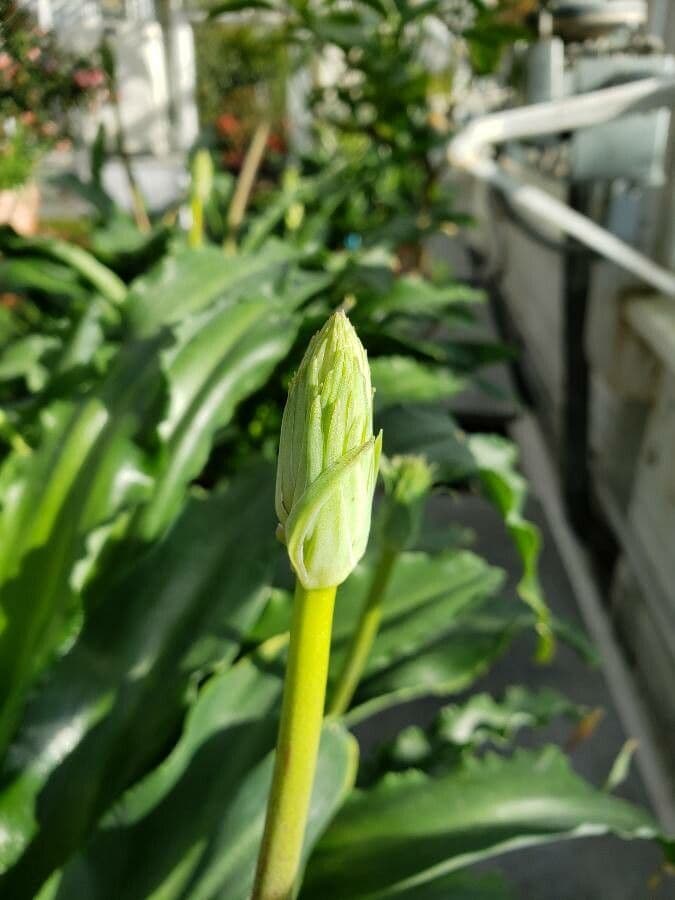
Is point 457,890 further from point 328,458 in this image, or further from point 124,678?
point 328,458

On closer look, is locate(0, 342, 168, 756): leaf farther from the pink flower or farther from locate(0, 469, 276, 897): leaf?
the pink flower

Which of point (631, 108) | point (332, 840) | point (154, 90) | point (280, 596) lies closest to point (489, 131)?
point (631, 108)

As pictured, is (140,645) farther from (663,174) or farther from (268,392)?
(663,174)

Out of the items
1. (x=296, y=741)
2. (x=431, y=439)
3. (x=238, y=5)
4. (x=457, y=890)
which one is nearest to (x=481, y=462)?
(x=431, y=439)

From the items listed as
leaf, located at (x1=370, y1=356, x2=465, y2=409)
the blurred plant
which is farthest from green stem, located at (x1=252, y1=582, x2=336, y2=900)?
the blurred plant

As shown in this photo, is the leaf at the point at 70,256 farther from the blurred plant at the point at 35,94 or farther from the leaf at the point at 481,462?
the leaf at the point at 481,462

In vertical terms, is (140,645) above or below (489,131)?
below
